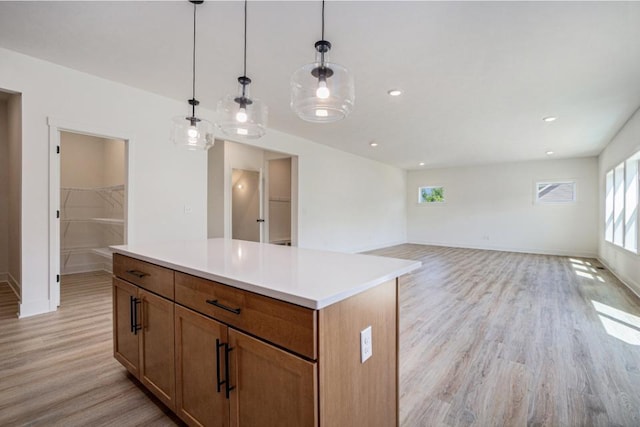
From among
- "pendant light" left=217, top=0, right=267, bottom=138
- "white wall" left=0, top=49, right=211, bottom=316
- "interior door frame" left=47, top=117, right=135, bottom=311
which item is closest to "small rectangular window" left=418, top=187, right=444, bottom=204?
"white wall" left=0, top=49, right=211, bottom=316

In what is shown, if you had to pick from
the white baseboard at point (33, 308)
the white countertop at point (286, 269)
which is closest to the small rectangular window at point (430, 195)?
the white countertop at point (286, 269)

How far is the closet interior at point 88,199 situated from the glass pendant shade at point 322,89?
4.33 m

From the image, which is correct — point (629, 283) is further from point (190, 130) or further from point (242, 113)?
point (190, 130)

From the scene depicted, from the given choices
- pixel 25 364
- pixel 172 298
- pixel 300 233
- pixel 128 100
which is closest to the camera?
pixel 172 298

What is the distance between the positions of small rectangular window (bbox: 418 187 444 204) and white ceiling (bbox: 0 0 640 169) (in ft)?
16.7

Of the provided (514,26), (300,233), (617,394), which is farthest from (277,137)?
(617,394)

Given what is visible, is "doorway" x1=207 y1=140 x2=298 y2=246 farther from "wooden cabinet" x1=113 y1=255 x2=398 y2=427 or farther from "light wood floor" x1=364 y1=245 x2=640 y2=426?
"wooden cabinet" x1=113 y1=255 x2=398 y2=427

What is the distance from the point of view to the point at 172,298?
1.45 meters

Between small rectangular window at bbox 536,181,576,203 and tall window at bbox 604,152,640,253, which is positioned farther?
small rectangular window at bbox 536,181,576,203

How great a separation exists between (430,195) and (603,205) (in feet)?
13.7

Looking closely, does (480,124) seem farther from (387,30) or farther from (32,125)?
(32,125)

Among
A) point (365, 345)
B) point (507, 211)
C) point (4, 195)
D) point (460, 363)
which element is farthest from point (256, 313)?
point (507, 211)

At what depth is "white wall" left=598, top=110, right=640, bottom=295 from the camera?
404cm

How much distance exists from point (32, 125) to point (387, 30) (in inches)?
136
